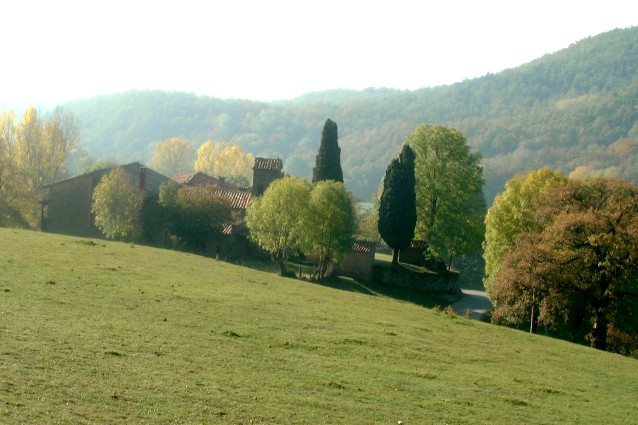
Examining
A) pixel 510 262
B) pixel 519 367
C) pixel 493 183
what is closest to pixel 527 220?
pixel 510 262

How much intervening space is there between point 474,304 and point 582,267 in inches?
884

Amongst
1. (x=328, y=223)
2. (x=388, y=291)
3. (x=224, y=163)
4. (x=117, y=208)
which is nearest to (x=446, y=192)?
(x=388, y=291)

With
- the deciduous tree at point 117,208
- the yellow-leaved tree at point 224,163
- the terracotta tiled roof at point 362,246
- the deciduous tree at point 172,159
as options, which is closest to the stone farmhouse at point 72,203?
the deciduous tree at point 117,208

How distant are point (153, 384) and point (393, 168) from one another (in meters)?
51.1

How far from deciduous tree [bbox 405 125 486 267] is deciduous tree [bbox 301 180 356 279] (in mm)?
11825

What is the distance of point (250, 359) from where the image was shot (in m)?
21.8

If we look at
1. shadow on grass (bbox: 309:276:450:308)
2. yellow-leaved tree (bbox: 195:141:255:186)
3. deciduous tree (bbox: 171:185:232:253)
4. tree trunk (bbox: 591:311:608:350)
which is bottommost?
shadow on grass (bbox: 309:276:450:308)

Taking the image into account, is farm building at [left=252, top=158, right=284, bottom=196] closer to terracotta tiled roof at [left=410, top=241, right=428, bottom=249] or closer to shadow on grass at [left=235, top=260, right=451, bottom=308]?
shadow on grass at [left=235, top=260, right=451, bottom=308]

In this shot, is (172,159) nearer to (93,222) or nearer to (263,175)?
(263,175)

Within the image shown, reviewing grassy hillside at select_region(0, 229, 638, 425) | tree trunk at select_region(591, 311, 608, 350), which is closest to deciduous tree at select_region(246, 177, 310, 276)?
grassy hillside at select_region(0, 229, 638, 425)

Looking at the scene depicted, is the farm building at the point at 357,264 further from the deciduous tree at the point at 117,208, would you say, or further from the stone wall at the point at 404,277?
the deciduous tree at the point at 117,208

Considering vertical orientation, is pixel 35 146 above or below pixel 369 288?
above

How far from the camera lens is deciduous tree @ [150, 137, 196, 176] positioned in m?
170

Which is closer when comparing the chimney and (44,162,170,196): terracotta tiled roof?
(44,162,170,196): terracotta tiled roof
